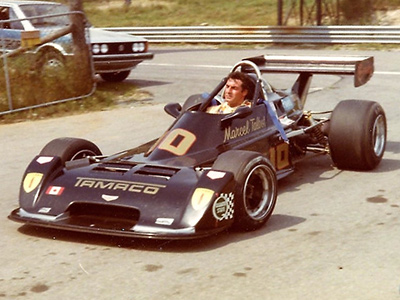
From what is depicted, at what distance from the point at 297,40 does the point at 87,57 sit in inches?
394

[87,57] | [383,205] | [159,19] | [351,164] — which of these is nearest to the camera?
[383,205]

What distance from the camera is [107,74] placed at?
52.3 feet

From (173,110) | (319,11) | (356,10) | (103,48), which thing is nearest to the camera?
(173,110)

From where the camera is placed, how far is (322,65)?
9461 millimetres

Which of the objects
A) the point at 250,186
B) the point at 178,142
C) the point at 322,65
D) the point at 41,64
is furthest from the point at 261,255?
the point at 41,64

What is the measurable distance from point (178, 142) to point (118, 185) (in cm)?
92

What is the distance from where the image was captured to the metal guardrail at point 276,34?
2178 cm

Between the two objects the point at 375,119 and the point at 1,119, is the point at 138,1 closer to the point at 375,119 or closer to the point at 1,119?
the point at 1,119

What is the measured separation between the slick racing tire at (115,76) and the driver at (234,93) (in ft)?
26.6

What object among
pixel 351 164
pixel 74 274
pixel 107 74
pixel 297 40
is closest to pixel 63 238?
pixel 74 274

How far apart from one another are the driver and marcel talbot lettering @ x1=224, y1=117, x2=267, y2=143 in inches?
7.4

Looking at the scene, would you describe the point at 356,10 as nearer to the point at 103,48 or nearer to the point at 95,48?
the point at 103,48

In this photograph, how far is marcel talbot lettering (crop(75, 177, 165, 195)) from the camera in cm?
648

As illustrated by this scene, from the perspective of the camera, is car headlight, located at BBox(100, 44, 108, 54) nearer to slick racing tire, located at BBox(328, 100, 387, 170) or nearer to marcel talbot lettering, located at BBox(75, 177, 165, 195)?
slick racing tire, located at BBox(328, 100, 387, 170)
